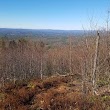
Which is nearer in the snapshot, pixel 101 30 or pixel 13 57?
pixel 101 30

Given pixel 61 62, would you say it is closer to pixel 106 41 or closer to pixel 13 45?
A: pixel 13 45

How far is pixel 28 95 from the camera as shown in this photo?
1316cm

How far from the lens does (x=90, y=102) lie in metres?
10.2

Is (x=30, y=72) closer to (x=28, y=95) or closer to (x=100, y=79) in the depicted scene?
(x=100, y=79)

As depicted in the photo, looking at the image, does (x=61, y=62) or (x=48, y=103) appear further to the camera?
(x=61, y=62)

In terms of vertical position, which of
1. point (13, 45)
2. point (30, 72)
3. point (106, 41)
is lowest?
point (30, 72)

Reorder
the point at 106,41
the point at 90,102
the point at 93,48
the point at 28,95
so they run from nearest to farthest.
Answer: the point at 90,102 < the point at 28,95 < the point at 106,41 < the point at 93,48

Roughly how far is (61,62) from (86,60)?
56933mm

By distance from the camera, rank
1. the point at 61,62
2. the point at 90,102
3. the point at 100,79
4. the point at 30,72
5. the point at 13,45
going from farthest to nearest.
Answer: the point at 13,45, the point at 61,62, the point at 30,72, the point at 100,79, the point at 90,102

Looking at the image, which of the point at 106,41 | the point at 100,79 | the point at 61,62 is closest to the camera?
the point at 106,41

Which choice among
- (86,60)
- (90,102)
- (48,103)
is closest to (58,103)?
(48,103)

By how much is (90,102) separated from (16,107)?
3.38m

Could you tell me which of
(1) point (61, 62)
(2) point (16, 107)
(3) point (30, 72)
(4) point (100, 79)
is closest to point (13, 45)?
(1) point (61, 62)

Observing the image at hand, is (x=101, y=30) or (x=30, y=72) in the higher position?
(x=101, y=30)
